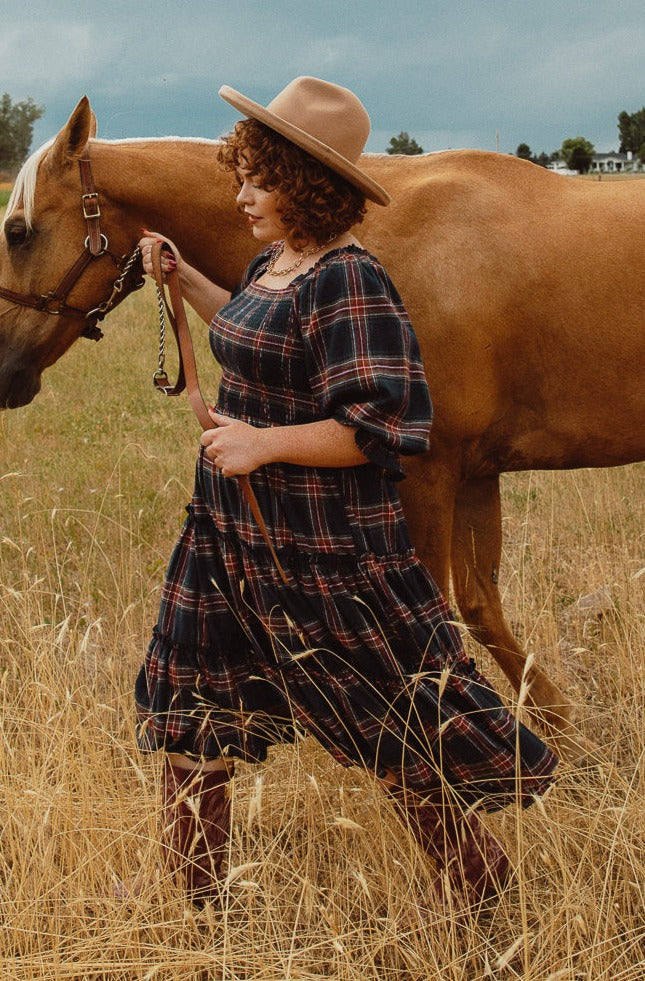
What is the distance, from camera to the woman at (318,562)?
216 centimetres

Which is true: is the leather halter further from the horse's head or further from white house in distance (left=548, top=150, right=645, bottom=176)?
white house in distance (left=548, top=150, right=645, bottom=176)

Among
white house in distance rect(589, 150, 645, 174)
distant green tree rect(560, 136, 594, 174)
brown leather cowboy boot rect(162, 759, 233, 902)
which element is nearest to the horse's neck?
brown leather cowboy boot rect(162, 759, 233, 902)

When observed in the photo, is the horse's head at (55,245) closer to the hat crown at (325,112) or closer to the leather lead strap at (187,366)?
the leather lead strap at (187,366)

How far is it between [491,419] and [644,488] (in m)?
3.06

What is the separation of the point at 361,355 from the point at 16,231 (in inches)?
61.9

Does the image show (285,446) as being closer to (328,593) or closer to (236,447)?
(236,447)

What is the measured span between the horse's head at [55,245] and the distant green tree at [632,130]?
4716 inches

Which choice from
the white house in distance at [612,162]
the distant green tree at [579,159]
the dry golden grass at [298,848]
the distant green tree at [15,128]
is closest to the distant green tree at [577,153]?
the distant green tree at [579,159]

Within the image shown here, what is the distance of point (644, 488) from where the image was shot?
586cm

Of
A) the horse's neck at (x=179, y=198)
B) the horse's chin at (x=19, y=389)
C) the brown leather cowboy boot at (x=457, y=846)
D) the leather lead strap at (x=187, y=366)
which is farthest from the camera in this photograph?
the horse's chin at (x=19, y=389)

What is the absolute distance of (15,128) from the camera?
75438mm

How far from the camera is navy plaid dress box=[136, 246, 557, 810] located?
7.09 ft

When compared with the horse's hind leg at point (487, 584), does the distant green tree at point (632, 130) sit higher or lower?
higher

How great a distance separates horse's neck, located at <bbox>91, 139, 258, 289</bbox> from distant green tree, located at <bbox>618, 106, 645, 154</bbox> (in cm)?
11959
